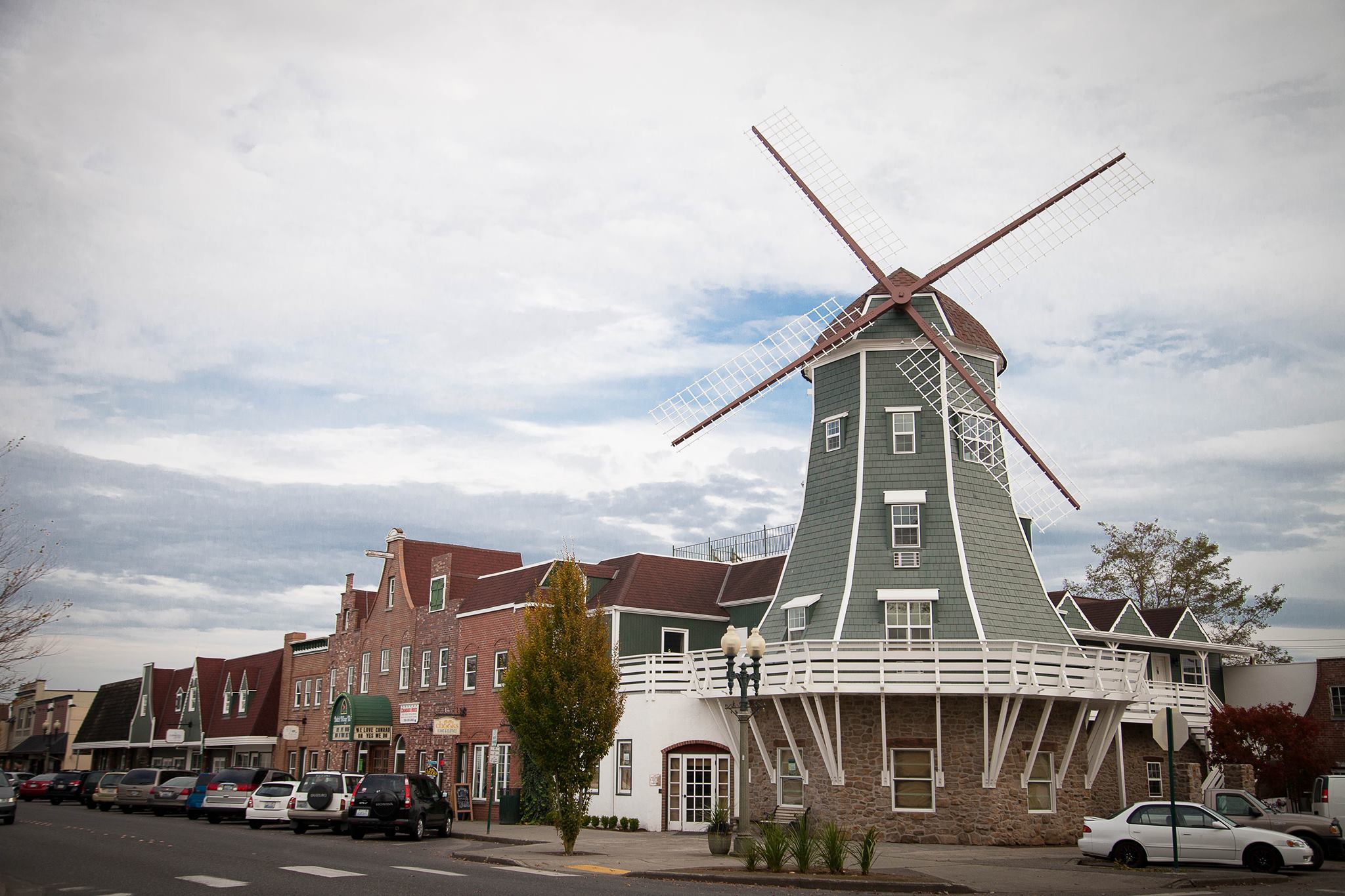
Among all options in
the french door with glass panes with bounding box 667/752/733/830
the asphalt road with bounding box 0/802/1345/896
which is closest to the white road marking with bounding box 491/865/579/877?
the asphalt road with bounding box 0/802/1345/896

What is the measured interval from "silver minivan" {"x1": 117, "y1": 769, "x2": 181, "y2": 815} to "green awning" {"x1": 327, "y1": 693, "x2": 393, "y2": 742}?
6.59 metres

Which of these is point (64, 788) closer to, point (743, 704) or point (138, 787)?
point (138, 787)

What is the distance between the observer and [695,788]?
32.6 m

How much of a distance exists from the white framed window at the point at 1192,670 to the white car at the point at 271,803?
101 ft

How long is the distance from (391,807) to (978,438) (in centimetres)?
1881

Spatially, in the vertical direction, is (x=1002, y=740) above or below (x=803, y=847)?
above

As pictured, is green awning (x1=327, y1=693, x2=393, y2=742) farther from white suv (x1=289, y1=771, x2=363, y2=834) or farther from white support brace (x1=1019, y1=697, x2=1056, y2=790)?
white support brace (x1=1019, y1=697, x2=1056, y2=790)

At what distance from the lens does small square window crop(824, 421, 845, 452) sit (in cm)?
3431

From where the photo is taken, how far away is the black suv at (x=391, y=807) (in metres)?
28.7

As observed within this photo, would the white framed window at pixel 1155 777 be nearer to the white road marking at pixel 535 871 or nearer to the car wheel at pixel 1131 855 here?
the car wheel at pixel 1131 855

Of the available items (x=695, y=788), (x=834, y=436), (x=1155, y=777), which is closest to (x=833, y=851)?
(x=695, y=788)

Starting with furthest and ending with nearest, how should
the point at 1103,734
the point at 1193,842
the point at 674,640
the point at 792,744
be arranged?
1. the point at 674,640
2. the point at 1103,734
3. the point at 792,744
4. the point at 1193,842

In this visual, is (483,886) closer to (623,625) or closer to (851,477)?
(851,477)

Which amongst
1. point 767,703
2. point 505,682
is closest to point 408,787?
point 505,682
